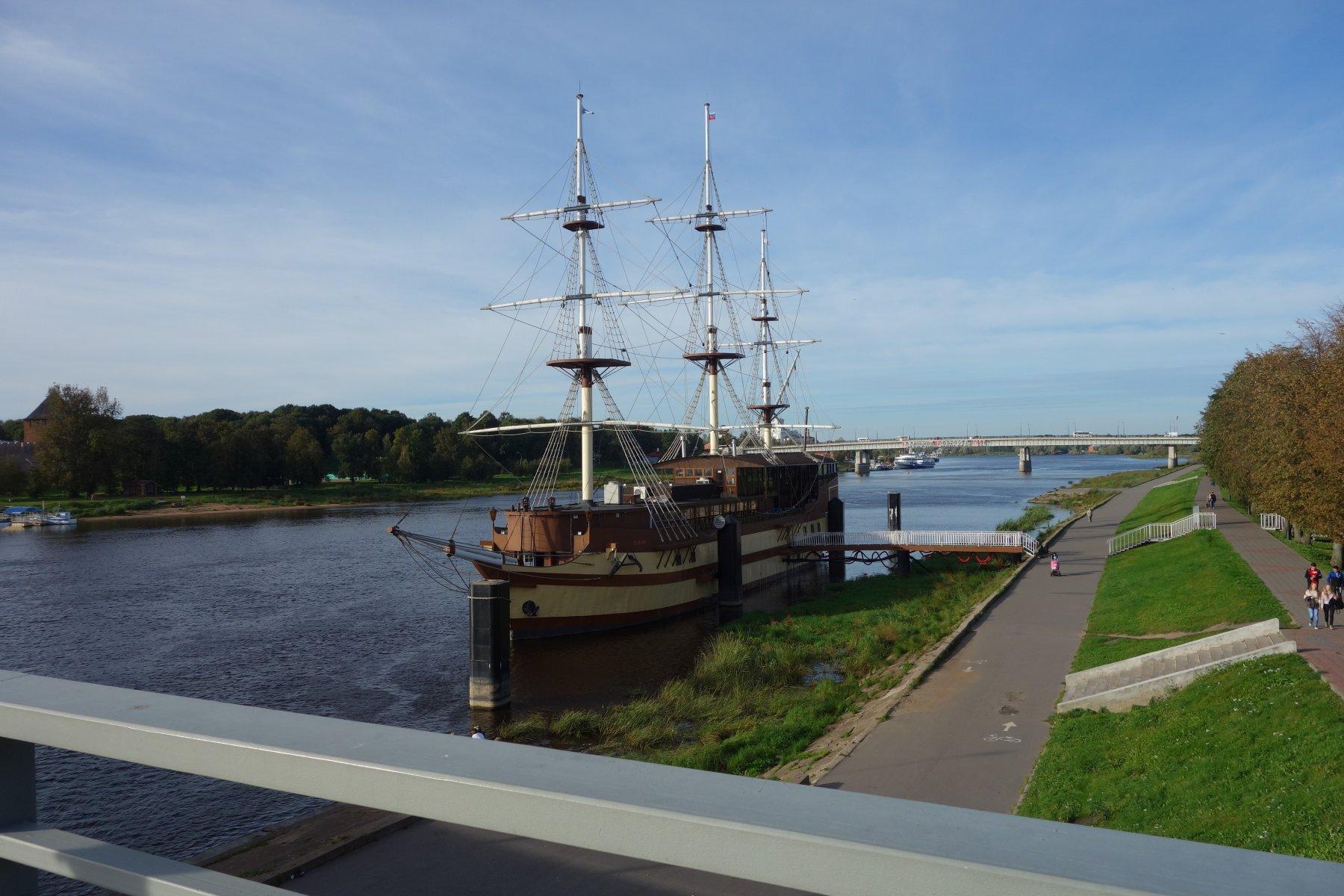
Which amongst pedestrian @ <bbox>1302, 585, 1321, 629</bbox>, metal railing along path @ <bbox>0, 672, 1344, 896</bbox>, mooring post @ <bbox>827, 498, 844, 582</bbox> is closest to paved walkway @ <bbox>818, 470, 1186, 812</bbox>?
pedestrian @ <bbox>1302, 585, 1321, 629</bbox>

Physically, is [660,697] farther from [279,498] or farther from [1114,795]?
[279,498]

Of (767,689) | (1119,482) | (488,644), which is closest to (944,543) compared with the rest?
(767,689)

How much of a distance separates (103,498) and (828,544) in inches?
3410

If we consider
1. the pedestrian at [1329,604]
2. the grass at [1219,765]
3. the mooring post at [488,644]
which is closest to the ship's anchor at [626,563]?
the mooring post at [488,644]

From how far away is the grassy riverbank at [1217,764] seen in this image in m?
9.48

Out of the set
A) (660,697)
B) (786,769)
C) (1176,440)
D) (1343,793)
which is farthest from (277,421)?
(1176,440)

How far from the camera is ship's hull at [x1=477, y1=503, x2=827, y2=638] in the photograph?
3123cm

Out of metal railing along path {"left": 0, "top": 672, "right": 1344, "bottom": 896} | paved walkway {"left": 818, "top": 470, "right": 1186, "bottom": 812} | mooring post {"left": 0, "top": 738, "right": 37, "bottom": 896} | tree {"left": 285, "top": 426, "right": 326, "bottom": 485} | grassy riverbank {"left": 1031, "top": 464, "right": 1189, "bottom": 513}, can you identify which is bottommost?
paved walkway {"left": 818, "top": 470, "right": 1186, "bottom": 812}

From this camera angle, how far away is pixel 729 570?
37.2m

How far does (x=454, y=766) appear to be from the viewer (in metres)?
2.11

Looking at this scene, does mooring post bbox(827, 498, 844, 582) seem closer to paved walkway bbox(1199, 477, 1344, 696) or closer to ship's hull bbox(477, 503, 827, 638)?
ship's hull bbox(477, 503, 827, 638)

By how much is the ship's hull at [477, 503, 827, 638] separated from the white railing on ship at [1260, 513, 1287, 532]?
79.5ft

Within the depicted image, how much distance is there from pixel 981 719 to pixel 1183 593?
12259 mm

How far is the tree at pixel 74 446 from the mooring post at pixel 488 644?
8902 cm
